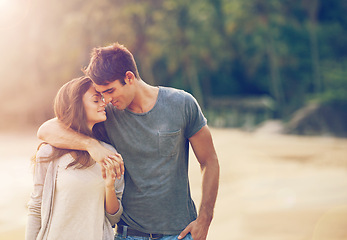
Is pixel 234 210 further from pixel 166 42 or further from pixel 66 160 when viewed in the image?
pixel 166 42

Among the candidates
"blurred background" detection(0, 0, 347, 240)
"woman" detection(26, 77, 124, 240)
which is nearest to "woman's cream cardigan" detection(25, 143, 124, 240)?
"woman" detection(26, 77, 124, 240)

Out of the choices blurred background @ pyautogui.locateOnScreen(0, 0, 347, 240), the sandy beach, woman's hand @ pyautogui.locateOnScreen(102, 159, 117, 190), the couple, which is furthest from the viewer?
blurred background @ pyautogui.locateOnScreen(0, 0, 347, 240)

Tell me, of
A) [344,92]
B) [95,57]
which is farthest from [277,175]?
[95,57]

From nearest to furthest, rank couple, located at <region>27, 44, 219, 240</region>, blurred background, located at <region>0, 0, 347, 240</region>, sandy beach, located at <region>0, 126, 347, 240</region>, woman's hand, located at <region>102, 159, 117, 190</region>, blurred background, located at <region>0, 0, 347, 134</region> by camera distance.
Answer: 1. woman's hand, located at <region>102, 159, 117, 190</region>
2. couple, located at <region>27, 44, 219, 240</region>
3. sandy beach, located at <region>0, 126, 347, 240</region>
4. blurred background, located at <region>0, 0, 347, 240</region>
5. blurred background, located at <region>0, 0, 347, 134</region>

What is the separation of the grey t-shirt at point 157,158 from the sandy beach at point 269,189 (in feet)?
→ 11.5

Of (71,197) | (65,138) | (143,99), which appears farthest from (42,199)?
(143,99)

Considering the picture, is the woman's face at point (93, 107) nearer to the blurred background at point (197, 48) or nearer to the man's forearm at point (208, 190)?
the man's forearm at point (208, 190)

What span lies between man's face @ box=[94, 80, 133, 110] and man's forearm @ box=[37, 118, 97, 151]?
222 millimetres

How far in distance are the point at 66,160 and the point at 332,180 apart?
7.33m

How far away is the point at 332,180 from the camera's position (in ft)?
28.6

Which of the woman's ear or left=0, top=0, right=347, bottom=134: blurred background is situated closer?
the woman's ear

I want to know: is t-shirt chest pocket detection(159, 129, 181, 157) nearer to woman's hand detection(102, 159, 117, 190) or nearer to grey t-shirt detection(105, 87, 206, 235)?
grey t-shirt detection(105, 87, 206, 235)

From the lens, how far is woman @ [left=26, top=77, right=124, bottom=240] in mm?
2260

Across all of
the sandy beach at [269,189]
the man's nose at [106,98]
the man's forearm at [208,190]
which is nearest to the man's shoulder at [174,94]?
the man's nose at [106,98]
